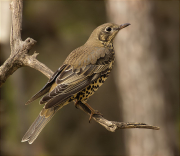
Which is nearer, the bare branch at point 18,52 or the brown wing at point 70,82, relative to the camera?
the brown wing at point 70,82

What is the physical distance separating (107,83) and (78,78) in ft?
21.1

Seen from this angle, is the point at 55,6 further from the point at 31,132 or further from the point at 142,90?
the point at 31,132

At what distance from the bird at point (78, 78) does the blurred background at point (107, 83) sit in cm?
275

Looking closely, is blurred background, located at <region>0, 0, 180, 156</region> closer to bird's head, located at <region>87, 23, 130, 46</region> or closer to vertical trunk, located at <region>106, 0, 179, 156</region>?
vertical trunk, located at <region>106, 0, 179, 156</region>

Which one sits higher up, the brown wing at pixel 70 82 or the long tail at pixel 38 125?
the brown wing at pixel 70 82

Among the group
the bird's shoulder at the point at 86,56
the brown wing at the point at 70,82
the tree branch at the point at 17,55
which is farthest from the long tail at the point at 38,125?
the bird's shoulder at the point at 86,56

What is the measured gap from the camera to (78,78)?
14.6 ft

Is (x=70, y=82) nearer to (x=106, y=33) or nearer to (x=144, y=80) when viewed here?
(x=106, y=33)

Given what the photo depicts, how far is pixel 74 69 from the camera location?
4.54m

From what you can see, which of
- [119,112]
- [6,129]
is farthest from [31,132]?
[119,112]

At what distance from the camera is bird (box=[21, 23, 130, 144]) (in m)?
4.10

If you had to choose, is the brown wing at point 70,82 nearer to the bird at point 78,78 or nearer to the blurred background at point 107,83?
the bird at point 78,78

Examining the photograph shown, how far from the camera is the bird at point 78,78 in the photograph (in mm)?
4102

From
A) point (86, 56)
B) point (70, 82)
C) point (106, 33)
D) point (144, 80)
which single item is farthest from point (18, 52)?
point (144, 80)
